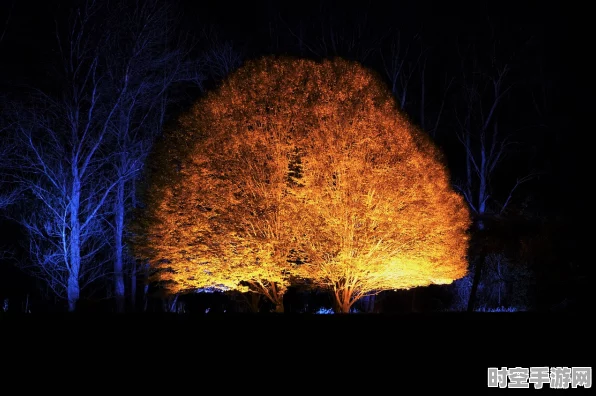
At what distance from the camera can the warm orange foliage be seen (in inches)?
543

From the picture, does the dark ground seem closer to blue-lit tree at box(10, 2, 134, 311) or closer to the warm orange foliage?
the warm orange foliage

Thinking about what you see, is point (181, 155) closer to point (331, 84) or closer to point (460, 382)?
point (331, 84)

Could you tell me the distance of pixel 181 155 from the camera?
14.3 m

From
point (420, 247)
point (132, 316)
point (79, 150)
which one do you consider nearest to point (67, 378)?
point (132, 316)

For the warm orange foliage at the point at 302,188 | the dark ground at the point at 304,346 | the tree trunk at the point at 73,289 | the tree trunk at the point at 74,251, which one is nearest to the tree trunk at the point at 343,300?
the warm orange foliage at the point at 302,188

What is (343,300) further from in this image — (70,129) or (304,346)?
(70,129)

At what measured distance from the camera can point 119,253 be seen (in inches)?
803

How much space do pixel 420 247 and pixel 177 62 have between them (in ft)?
39.0

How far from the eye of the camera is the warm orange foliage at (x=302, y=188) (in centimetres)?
1380

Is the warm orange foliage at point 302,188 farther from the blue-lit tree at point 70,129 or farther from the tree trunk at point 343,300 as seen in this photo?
the blue-lit tree at point 70,129

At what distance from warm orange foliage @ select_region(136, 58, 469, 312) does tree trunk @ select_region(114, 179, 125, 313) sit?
6.25 m

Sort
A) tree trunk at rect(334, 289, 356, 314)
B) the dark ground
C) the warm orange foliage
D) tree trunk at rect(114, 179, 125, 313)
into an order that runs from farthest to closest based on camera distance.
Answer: tree trunk at rect(114, 179, 125, 313) → tree trunk at rect(334, 289, 356, 314) → the warm orange foliage → the dark ground

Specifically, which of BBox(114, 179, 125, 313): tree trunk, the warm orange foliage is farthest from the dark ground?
BBox(114, 179, 125, 313): tree trunk

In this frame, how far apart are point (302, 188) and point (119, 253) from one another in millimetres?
9796
